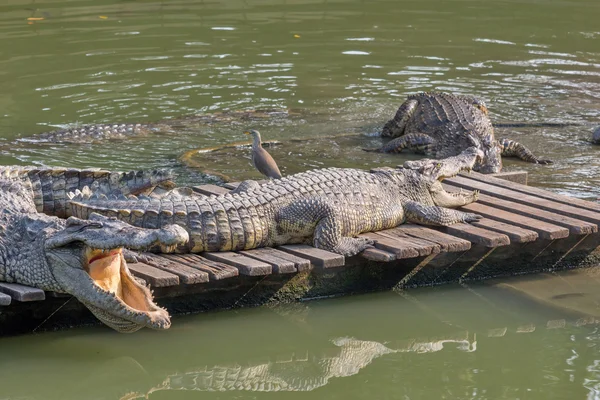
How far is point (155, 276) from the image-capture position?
5.52m

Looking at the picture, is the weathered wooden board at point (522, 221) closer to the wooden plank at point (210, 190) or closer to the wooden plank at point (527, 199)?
the wooden plank at point (527, 199)

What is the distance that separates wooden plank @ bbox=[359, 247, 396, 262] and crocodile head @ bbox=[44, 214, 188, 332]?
58.1 inches

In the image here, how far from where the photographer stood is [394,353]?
560 cm

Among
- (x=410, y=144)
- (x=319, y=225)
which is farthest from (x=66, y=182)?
(x=410, y=144)

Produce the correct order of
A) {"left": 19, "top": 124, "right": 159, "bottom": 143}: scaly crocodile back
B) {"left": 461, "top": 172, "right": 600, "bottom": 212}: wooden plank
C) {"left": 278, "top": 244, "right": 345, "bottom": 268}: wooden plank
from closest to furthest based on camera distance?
1. {"left": 278, "top": 244, "right": 345, "bottom": 268}: wooden plank
2. {"left": 461, "top": 172, "right": 600, "bottom": 212}: wooden plank
3. {"left": 19, "top": 124, "right": 159, "bottom": 143}: scaly crocodile back

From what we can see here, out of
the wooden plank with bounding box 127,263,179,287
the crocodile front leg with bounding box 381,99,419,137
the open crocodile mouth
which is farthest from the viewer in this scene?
the crocodile front leg with bounding box 381,99,419,137

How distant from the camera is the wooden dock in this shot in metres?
5.76

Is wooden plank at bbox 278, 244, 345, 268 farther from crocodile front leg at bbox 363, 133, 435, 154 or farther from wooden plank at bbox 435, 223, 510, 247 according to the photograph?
crocodile front leg at bbox 363, 133, 435, 154

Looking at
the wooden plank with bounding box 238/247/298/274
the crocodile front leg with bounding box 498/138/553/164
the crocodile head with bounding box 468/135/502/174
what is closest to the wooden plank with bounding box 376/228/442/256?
the wooden plank with bounding box 238/247/298/274

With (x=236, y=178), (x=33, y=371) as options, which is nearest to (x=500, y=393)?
(x=33, y=371)

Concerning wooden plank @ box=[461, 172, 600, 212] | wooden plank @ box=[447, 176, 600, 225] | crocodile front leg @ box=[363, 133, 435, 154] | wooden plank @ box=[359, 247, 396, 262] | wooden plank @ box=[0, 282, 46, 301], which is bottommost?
crocodile front leg @ box=[363, 133, 435, 154]

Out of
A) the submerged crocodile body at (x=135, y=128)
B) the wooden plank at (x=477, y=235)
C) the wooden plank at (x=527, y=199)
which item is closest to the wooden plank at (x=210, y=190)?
the wooden plank at (x=477, y=235)

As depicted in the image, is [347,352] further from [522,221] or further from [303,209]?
[522,221]

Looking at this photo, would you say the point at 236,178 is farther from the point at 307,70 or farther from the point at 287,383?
the point at 307,70
